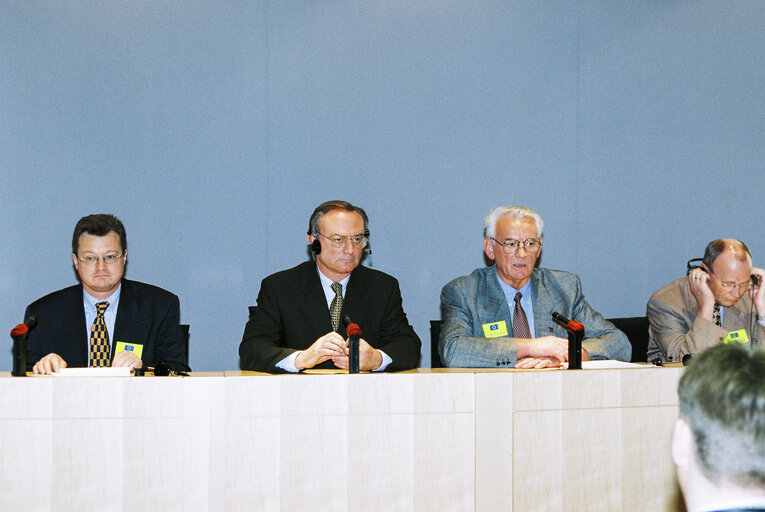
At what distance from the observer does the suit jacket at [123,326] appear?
10.9 feet

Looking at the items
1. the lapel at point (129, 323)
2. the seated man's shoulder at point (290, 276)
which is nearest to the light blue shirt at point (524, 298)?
the seated man's shoulder at point (290, 276)

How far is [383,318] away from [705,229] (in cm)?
259

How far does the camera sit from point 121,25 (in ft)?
14.2

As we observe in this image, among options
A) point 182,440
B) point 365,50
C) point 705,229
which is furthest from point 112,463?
point 705,229

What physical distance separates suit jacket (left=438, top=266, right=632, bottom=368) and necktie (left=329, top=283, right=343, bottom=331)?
485mm

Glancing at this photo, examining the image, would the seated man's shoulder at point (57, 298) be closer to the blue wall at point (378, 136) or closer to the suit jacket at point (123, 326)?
the suit jacket at point (123, 326)

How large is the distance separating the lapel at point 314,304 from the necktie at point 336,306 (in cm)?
4

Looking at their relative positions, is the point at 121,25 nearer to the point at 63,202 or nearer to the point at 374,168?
the point at 63,202

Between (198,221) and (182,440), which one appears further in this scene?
(198,221)

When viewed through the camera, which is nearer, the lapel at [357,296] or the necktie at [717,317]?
the lapel at [357,296]

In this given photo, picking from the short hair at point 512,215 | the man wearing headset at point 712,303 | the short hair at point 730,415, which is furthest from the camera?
the man wearing headset at point 712,303

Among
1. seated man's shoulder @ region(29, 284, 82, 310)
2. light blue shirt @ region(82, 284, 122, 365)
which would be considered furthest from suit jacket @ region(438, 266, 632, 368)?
seated man's shoulder @ region(29, 284, 82, 310)

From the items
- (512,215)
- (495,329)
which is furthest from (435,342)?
(512,215)

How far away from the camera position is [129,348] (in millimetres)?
3322
